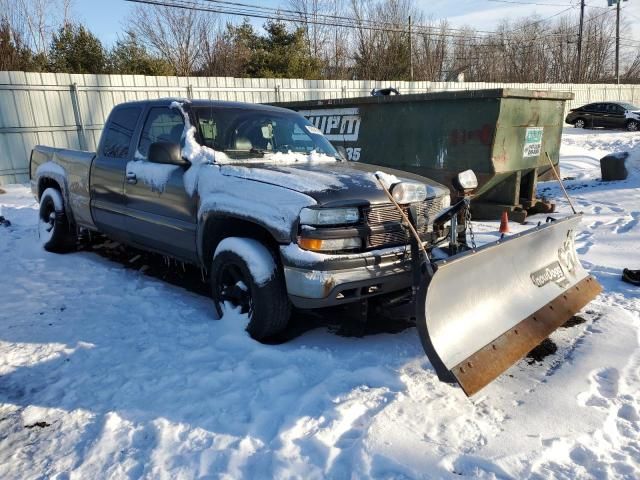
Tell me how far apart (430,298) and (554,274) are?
1700mm

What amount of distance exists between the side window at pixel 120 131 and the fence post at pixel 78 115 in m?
9.07

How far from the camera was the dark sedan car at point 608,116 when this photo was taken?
76.7 ft

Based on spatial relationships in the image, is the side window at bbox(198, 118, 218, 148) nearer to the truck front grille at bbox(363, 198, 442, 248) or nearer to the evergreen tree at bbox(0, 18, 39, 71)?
the truck front grille at bbox(363, 198, 442, 248)

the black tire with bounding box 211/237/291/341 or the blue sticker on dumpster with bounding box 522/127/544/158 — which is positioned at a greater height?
the blue sticker on dumpster with bounding box 522/127/544/158

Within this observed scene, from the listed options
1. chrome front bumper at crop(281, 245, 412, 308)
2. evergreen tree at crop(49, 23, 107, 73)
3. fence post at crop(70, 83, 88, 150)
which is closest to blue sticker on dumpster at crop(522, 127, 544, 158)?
chrome front bumper at crop(281, 245, 412, 308)

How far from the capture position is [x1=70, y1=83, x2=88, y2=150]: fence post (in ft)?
43.0

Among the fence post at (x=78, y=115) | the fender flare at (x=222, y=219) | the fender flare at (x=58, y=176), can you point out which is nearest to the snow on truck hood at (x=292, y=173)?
the fender flare at (x=222, y=219)

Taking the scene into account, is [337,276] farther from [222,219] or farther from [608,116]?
[608,116]

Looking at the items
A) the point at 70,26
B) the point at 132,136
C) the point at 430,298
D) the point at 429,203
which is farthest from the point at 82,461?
the point at 70,26

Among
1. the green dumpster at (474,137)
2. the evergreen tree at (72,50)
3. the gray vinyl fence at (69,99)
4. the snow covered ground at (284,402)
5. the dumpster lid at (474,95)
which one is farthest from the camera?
the evergreen tree at (72,50)

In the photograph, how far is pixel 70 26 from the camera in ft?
75.2

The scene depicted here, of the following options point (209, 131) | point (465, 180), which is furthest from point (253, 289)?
point (465, 180)

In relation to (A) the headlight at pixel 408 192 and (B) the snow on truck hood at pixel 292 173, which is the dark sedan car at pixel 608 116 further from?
(A) the headlight at pixel 408 192

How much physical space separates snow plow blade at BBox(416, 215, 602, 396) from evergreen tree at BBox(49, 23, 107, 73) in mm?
23810
